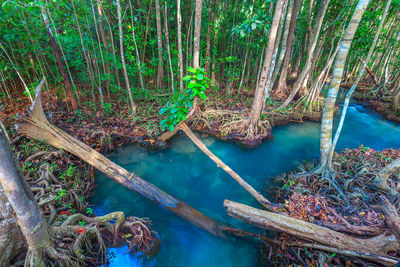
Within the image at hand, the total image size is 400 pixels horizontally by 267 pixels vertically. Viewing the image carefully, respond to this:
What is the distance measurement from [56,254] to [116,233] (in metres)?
0.86

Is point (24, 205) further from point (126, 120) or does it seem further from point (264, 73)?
point (264, 73)

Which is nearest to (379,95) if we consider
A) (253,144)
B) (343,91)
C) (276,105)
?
(343,91)

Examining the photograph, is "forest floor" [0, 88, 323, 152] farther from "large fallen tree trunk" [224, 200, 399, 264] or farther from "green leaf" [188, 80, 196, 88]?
"large fallen tree trunk" [224, 200, 399, 264]

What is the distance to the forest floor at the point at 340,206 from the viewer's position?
9.67 ft

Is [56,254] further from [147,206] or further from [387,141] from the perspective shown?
[387,141]

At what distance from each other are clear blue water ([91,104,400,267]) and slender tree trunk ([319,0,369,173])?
1563mm

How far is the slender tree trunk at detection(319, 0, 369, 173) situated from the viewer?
10.6 feet

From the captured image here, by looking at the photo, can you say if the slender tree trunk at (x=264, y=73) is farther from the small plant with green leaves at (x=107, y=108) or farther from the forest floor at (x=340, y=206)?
the small plant with green leaves at (x=107, y=108)

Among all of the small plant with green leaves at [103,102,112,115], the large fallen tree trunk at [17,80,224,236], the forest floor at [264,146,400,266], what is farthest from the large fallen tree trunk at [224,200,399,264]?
the small plant with green leaves at [103,102,112,115]

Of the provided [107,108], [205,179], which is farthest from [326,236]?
[107,108]

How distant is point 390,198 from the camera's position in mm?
3572

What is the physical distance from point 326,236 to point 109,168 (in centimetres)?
445

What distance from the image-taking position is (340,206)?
3660 millimetres

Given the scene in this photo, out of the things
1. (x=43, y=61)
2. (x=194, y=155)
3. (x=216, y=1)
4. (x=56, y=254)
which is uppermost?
(x=216, y=1)
